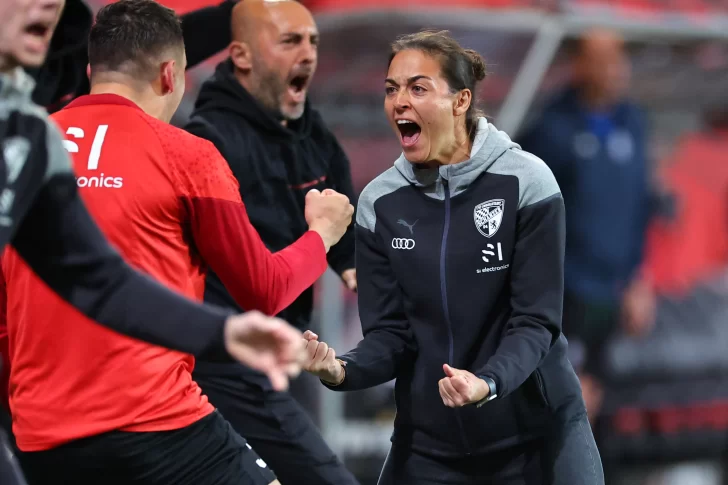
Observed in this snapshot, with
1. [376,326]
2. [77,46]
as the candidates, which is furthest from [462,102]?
[77,46]

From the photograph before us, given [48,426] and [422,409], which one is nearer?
[48,426]

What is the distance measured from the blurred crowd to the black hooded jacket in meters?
1.04

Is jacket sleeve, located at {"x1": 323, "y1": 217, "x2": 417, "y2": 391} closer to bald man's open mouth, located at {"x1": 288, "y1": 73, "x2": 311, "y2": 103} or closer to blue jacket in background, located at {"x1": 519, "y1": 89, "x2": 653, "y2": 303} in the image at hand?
bald man's open mouth, located at {"x1": 288, "y1": 73, "x2": 311, "y2": 103}

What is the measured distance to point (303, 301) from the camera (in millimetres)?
3639

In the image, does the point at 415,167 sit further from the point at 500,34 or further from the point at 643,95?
the point at 643,95

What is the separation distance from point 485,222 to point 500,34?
2.95m

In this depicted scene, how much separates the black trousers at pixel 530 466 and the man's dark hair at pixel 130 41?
121 centimetres

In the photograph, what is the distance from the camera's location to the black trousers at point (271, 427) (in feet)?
11.1

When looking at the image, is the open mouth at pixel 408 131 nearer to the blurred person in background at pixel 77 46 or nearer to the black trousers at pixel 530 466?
the black trousers at pixel 530 466

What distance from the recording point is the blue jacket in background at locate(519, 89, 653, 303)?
5.70 m

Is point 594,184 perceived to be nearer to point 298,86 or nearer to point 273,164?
point 298,86

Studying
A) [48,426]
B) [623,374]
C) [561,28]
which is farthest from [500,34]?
[48,426]

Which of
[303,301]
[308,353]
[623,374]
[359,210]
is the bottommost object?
[623,374]

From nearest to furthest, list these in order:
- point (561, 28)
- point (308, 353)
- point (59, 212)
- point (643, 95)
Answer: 1. point (59, 212)
2. point (308, 353)
3. point (561, 28)
4. point (643, 95)
